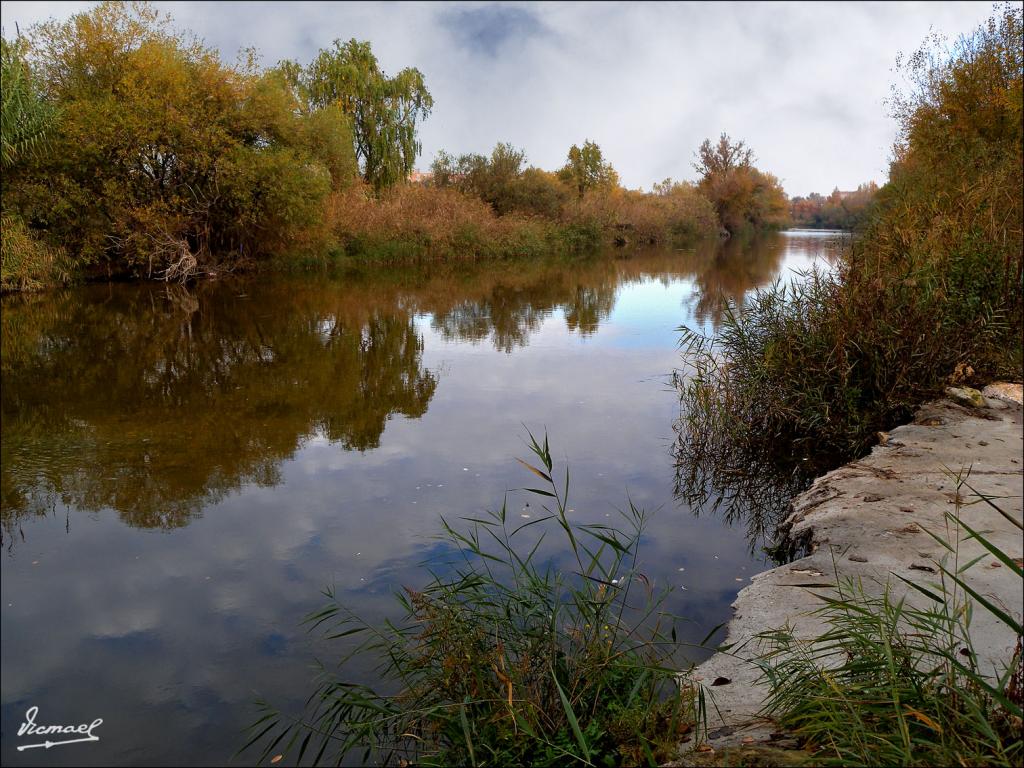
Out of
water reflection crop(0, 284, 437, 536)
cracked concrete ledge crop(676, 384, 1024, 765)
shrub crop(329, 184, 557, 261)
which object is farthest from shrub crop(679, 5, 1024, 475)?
shrub crop(329, 184, 557, 261)

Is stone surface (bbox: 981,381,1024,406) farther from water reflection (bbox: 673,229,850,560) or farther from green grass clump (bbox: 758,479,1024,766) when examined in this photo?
green grass clump (bbox: 758,479,1024,766)

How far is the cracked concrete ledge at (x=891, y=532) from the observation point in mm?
3607

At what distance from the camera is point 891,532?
5070mm

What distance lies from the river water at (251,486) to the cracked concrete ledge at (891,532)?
0.44 metres

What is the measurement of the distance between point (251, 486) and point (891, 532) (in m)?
5.13

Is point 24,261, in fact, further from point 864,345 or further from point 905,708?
point 905,708

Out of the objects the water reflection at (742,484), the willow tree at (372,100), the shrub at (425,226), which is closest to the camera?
the water reflection at (742,484)

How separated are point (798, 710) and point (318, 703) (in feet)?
7.53

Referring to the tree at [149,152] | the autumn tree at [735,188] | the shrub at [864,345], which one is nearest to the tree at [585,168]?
the autumn tree at [735,188]

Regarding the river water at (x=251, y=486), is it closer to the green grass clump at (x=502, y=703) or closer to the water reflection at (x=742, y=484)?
the water reflection at (x=742, y=484)

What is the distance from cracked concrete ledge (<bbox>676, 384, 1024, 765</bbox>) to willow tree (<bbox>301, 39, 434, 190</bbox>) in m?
32.8

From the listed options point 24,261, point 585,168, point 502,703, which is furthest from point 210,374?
point 585,168

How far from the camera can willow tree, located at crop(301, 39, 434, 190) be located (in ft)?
117

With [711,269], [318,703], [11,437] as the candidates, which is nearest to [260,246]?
[711,269]
